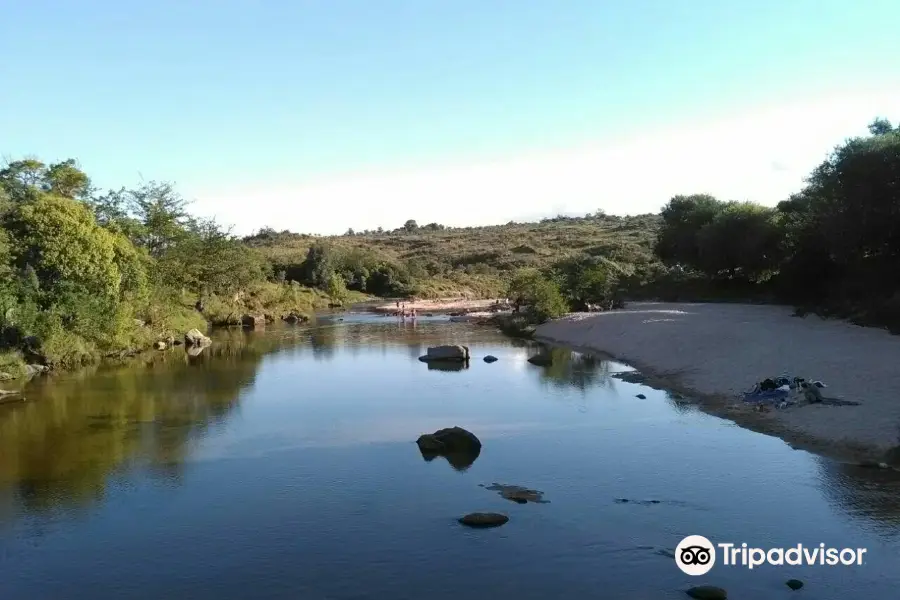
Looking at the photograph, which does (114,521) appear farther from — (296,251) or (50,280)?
(296,251)

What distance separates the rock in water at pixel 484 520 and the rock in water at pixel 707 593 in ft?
12.5

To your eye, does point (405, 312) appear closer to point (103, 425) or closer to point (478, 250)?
point (103, 425)

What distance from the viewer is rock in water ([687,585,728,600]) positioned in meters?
10.4

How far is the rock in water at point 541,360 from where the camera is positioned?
3281 cm

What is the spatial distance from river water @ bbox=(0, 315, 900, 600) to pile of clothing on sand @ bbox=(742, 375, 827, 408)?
1.88 m

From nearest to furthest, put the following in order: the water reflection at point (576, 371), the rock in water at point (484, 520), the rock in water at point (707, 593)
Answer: the rock in water at point (707, 593) → the rock in water at point (484, 520) → the water reflection at point (576, 371)

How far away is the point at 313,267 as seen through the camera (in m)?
84.8

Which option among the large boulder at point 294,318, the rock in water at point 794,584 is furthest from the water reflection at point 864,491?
the large boulder at point 294,318

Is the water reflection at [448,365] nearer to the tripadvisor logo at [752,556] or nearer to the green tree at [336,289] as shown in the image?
the tripadvisor logo at [752,556]

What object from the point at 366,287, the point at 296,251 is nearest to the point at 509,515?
the point at 366,287

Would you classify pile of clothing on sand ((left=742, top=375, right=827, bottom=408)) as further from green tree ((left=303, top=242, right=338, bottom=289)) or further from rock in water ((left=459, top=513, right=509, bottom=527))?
green tree ((left=303, top=242, right=338, bottom=289))

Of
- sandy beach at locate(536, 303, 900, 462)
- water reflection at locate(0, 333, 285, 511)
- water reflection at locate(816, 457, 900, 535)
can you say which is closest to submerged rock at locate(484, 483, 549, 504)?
water reflection at locate(816, 457, 900, 535)

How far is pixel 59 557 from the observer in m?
12.5

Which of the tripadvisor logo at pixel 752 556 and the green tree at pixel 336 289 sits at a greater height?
the green tree at pixel 336 289
